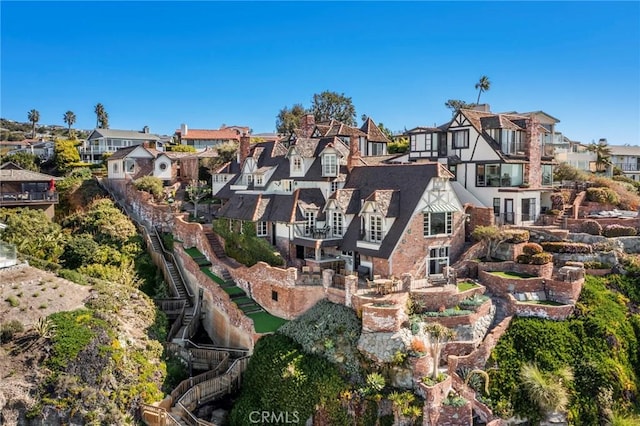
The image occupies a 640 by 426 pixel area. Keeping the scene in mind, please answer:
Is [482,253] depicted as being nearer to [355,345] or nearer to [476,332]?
[476,332]

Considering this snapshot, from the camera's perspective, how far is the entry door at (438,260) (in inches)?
1091

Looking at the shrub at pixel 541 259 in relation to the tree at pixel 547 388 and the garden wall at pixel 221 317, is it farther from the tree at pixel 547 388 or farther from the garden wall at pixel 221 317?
the garden wall at pixel 221 317

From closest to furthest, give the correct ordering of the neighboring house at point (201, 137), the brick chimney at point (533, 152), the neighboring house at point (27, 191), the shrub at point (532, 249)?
the shrub at point (532, 249) < the brick chimney at point (533, 152) < the neighboring house at point (27, 191) < the neighboring house at point (201, 137)

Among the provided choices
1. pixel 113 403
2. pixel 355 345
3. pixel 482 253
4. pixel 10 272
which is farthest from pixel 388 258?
pixel 10 272

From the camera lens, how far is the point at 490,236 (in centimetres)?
2888

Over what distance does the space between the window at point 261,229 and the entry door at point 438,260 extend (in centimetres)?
1138

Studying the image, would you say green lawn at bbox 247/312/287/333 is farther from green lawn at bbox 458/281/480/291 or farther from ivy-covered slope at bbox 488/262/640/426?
ivy-covered slope at bbox 488/262/640/426

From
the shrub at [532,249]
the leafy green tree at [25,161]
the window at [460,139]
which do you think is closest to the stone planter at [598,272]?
the shrub at [532,249]

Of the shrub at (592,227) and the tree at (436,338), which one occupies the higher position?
the shrub at (592,227)

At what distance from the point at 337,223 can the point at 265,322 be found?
7824 mm

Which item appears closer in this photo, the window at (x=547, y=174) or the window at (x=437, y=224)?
the window at (x=437, y=224)

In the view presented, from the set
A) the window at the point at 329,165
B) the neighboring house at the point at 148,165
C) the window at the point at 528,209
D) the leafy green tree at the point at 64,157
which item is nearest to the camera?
the window at the point at 329,165

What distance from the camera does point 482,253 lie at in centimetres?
2956

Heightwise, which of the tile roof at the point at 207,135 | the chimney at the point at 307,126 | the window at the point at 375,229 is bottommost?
the window at the point at 375,229
